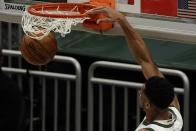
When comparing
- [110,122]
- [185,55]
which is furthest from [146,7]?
[110,122]

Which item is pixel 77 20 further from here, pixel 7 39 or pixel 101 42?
pixel 7 39

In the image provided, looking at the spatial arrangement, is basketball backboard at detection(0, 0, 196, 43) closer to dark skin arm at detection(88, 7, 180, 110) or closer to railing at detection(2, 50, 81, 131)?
railing at detection(2, 50, 81, 131)

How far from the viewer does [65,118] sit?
8508mm

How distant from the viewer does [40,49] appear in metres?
6.77

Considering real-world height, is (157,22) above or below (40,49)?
above

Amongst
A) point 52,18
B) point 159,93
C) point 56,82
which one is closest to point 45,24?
point 52,18

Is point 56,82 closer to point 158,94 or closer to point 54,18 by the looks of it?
point 54,18

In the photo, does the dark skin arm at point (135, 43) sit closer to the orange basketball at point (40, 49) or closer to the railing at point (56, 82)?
the orange basketball at point (40, 49)

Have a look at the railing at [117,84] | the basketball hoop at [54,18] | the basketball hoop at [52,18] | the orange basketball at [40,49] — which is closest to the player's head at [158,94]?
A: the basketball hoop at [54,18]

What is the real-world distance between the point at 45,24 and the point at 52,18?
19cm

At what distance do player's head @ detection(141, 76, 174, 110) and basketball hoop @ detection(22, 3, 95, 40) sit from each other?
1.35 m

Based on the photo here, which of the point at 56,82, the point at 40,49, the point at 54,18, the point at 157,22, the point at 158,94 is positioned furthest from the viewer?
the point at 56,82

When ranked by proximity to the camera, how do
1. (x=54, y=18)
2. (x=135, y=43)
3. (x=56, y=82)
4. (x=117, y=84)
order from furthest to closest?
(x=56, y=82)
(x=117, y=84)
(x=54, y=18)
(x=135, y=43)

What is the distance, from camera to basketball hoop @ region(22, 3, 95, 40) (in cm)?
667
